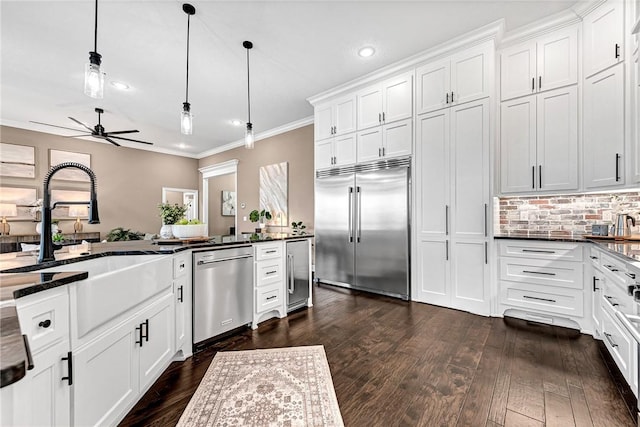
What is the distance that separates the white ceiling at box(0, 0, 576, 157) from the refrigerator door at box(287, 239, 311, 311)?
7.50ft

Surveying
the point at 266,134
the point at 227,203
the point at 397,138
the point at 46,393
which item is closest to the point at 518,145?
the point at 397,138

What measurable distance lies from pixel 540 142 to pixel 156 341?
386 centimetres

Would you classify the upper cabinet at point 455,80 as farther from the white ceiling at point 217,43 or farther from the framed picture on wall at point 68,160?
the framed picture on wall at point 68,160

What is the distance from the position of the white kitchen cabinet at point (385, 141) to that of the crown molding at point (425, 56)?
0.68m

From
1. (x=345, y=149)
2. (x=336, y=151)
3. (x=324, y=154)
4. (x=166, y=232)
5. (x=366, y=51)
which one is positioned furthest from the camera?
(x=324, y=154)

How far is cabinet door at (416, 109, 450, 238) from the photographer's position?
3.27 meters

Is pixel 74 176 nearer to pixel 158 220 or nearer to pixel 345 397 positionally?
pixel 158 220

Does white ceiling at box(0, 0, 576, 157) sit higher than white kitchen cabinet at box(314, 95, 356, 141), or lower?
higher

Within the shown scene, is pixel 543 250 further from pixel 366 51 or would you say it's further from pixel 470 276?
pixel 366 51

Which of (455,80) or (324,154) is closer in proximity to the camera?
(455,80)

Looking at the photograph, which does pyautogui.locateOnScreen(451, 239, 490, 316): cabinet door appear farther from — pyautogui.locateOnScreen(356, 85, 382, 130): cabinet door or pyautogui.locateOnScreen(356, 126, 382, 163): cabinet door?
pyautogui.locateOnScreen(356, 85, 382, 130): cabinet door

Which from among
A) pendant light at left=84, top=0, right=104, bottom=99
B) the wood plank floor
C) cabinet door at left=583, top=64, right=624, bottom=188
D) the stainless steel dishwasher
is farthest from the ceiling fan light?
cabinet door at left=583, top=64, right=624, bottom=188

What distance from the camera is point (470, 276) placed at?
308cm

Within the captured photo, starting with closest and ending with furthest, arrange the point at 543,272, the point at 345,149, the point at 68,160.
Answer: the point at 543,272 → the point at 345,149 → the point at 68,160
